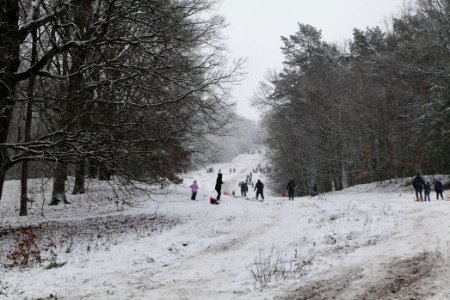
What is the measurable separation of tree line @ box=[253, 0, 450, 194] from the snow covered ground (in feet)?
59.1

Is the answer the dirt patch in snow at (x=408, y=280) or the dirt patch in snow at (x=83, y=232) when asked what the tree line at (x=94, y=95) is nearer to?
the dirt patch in snow at (x=83, y=232)

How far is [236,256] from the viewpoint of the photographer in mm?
9773

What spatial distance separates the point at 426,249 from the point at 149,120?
30.0 feet

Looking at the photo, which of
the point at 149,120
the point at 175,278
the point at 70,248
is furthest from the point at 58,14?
the point at 175,278

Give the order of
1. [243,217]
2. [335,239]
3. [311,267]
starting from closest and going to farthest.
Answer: [311,267] < [335,239] < [243,217]

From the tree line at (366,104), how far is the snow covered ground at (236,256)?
18022mm

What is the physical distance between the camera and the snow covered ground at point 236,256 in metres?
6.79

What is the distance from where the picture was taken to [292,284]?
6.85 metres

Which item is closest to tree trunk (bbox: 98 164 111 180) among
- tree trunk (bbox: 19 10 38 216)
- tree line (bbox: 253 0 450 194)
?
tree trunk (bbox: 19 10 38 216)

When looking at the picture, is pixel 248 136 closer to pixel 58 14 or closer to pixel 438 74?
pixel 438 74

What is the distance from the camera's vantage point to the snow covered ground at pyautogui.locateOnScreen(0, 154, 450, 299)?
6785 mm

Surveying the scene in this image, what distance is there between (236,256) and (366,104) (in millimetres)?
29559

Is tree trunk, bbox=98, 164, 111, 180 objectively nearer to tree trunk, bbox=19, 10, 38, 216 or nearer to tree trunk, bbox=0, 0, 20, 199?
tree trunk, bbox=0, 0, 20, 199

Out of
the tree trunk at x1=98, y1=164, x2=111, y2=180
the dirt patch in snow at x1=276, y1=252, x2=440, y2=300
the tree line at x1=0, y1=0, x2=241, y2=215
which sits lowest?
the dirt patch in snow at x1=276, y1=252, x2=440, y2=300
